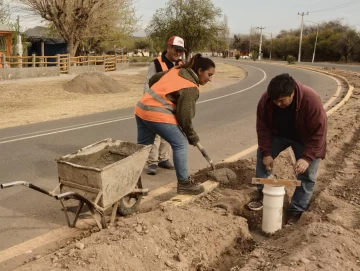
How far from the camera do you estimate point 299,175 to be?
4902 millimetres

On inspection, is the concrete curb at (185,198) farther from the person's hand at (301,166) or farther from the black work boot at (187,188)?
the person's hand at (301,166)

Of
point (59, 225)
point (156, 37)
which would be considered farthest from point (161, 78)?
point (156, 37)

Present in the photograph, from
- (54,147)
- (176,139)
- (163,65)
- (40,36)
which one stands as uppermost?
(40,36)

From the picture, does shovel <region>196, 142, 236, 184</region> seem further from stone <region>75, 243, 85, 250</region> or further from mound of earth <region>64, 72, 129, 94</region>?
mound of earth <region>64, 72, 129, 94</region>

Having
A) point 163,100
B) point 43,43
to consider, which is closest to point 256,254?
point 163,100

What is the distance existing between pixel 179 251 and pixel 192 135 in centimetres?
153

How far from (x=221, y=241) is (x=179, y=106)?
1528 mm

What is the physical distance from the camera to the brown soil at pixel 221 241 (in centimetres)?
347

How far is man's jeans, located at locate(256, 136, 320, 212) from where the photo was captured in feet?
15.7

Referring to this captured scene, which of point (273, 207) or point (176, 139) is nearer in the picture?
point (273, 207)

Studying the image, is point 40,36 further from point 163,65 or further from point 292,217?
point 292,217

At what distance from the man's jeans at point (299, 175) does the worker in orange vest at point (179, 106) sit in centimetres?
81

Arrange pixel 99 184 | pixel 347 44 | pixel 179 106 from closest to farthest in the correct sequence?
pixel 99 184
pixel 179 106
pixel 347 44

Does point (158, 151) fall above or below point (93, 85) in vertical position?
above
